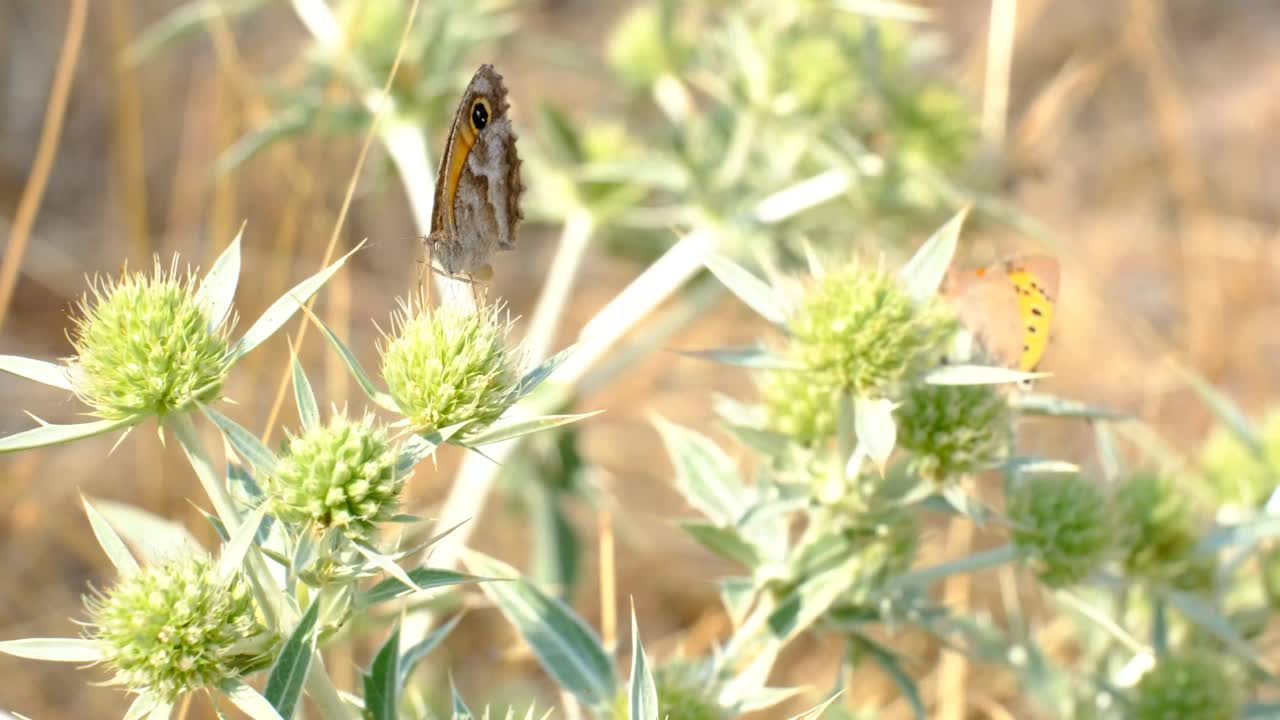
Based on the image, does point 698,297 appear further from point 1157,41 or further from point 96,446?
point 96,446

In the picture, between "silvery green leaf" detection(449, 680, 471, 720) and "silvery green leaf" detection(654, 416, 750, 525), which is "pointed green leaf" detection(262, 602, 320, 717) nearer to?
"silvery green leaf" detection(449, 680, 471, 720)

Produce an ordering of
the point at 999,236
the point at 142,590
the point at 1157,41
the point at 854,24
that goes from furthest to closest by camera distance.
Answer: the point at 999,236 < the point at 1157,41 < the point at 854,24 < the point at 142,590

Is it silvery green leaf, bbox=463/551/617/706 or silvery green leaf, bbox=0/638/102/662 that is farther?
silvery green leaf, bbox=463/551/617/706

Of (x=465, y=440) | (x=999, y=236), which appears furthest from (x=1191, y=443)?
(x=465, y=440)

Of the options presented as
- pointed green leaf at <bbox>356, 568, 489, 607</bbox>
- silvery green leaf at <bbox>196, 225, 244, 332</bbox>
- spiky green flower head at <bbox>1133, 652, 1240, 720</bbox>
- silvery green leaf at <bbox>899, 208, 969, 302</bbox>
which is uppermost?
silvery green leaf at <bbox>196, 225, 244, 332</bbox>

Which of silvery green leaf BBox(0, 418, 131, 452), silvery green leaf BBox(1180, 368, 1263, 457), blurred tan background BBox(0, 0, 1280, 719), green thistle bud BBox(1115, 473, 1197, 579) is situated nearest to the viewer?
silvery green leaf BBox(0, 418, 131, 452)

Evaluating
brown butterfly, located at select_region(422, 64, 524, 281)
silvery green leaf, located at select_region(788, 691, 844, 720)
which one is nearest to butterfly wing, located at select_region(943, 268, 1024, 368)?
silvery green leaf, located at select_region(788, 691, 844, 720)
